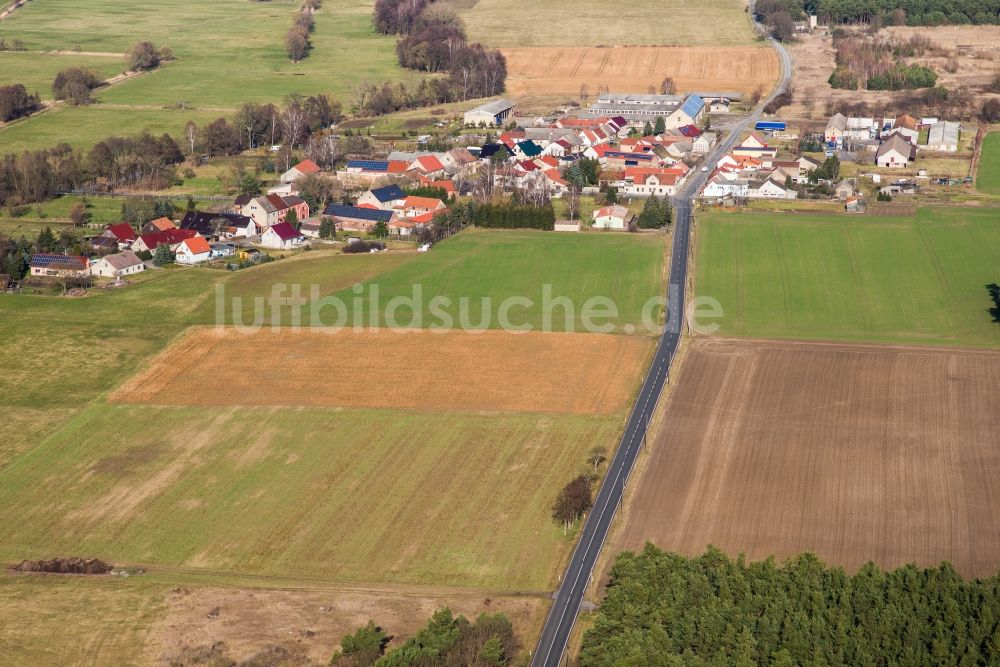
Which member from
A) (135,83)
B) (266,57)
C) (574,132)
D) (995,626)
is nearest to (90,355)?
(995,626)

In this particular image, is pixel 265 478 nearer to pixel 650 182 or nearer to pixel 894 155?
pixel 650 182

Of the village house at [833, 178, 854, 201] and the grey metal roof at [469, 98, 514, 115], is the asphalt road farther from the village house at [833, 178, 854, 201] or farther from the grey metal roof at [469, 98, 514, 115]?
the grey metal roof at [469, 98, 514, 115]

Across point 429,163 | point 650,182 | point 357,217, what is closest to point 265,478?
point 357,217

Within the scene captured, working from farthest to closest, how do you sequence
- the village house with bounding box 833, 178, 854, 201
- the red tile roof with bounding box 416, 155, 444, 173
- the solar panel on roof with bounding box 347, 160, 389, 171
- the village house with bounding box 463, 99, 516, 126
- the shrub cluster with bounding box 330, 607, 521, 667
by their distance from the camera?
1. the village house with bounding box 463, 99, 516, 126
2. the solar panel on roof with bounding box 347, 160, 389, 171
3. the red tile roof with bounding box 416, 155, 444, 173
4. the village house with bounding box 833, 178, 854, 201
5. the shrub cluster with bounding box 330, 607, 521, 667

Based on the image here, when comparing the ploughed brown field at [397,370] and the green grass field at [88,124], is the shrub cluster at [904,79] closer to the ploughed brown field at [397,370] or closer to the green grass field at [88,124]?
the green grass field at [88,124]

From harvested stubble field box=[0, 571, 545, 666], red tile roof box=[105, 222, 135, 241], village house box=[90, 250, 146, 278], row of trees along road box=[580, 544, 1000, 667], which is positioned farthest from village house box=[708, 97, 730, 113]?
harvested stubble field box=[0, 571, 545, 666]

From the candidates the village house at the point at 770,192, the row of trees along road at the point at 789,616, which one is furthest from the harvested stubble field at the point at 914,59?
the row of trees along road at the point at 789,616

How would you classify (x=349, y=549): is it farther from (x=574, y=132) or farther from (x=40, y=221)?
(x=574, y=132)
